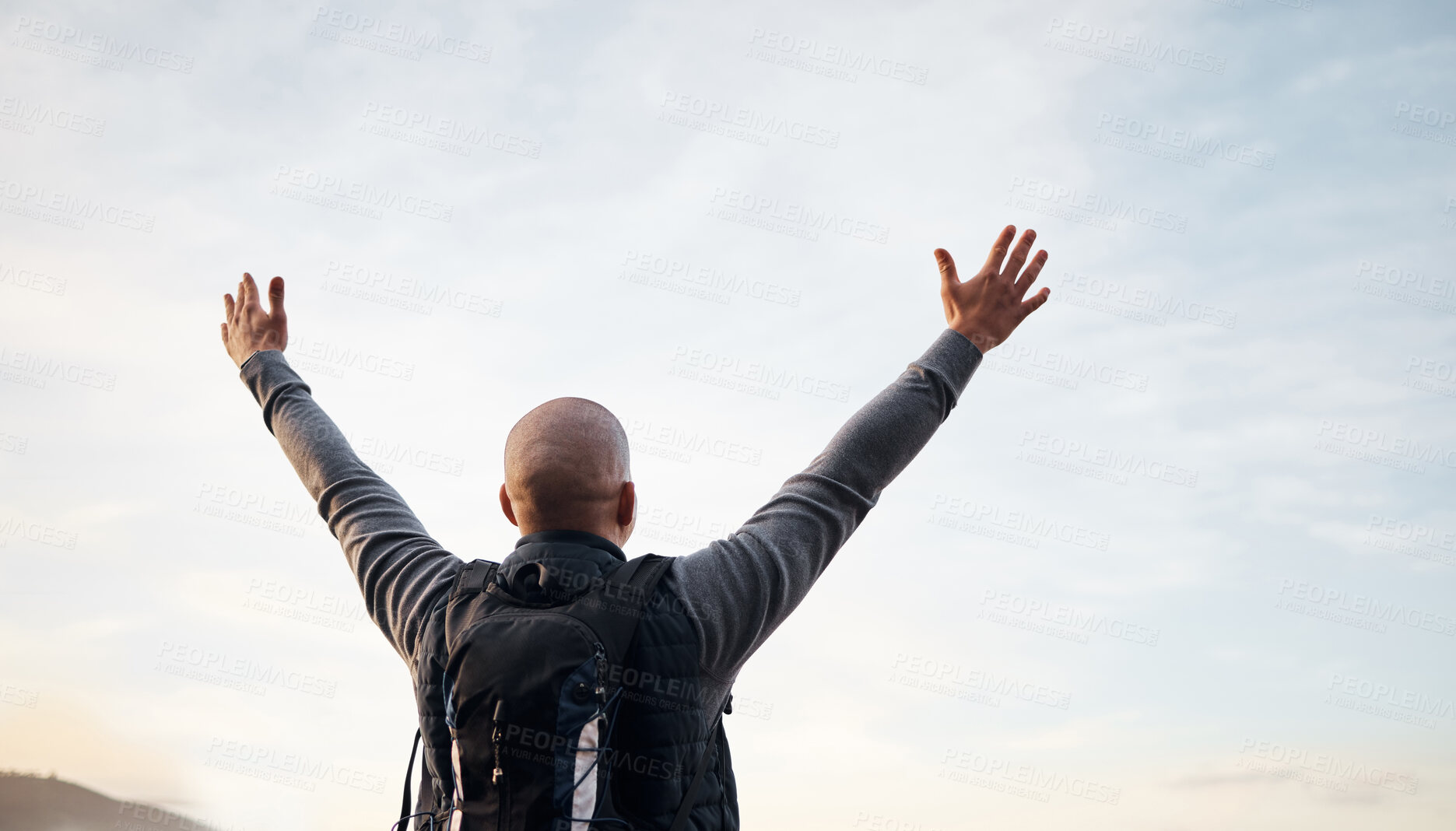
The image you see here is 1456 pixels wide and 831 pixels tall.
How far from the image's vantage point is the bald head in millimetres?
3121

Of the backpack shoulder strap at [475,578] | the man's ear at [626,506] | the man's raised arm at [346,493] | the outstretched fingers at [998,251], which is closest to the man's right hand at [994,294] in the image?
the outstretched fingers at [998,251]

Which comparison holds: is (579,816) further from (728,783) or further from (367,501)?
(367,501)

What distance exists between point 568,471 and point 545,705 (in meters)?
0.65

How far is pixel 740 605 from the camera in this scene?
298 cm

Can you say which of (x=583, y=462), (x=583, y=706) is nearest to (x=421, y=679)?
(x=583, y=706)

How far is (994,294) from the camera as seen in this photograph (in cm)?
368

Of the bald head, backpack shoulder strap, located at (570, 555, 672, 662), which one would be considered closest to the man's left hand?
the bald head

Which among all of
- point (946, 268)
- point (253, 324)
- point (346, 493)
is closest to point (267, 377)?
point (253, 324)

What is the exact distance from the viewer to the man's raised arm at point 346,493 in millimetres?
3352

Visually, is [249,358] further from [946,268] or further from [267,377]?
[946,268]

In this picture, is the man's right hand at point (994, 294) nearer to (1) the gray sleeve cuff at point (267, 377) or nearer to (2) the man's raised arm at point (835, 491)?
(2) the man's raised arm at point (835, 491)

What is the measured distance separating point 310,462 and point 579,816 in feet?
5.59

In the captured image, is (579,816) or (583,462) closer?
(579,816)

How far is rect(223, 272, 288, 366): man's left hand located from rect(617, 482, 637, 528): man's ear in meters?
1.99
